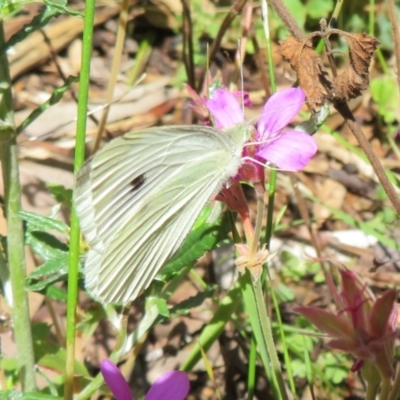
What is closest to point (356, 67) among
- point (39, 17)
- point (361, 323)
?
point (361, 323)

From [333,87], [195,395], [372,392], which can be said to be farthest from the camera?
[195,395]

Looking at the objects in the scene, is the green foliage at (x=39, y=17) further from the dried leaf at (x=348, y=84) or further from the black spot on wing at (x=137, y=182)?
the dried leaf at (x=348, y=84)

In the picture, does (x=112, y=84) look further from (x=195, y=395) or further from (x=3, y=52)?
(x=195, y=395)

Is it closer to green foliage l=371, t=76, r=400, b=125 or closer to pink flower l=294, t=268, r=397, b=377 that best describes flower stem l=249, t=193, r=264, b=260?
pink flower l=294, t=268, r=397, b=377

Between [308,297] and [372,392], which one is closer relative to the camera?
[372,392]

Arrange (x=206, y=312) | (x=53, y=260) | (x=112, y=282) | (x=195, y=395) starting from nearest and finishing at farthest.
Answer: (x=112, y=282), (x=53, y=260), (x=195, y=395), (x=206, y=312)

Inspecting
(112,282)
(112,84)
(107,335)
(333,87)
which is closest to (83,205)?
(112,282)
